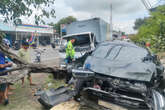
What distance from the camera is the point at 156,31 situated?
1022 cm

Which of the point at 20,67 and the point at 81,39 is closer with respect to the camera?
the point at 20,67

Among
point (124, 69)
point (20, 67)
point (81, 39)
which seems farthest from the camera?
point (81, 39)

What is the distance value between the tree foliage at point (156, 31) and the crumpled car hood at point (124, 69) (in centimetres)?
746

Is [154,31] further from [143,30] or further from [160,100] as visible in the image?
[160,100]

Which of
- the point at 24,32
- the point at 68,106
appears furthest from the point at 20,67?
the point at 24,32

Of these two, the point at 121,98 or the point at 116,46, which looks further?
the point at 116,46

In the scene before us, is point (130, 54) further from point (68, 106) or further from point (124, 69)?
point (68, 106)

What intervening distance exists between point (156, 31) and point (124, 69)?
30.1 feet

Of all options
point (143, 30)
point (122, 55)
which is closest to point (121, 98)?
point (122, 55)

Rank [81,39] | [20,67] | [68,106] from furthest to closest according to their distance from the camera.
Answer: [81,39] < [20,67] < [68,106]

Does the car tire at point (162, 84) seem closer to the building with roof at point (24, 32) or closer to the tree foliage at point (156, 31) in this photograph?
the tree foliage at point (156, 31)

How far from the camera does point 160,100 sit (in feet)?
7.87

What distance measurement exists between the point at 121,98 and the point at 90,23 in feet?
25.4

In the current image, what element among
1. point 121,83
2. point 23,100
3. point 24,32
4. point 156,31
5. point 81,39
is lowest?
point 23,100
